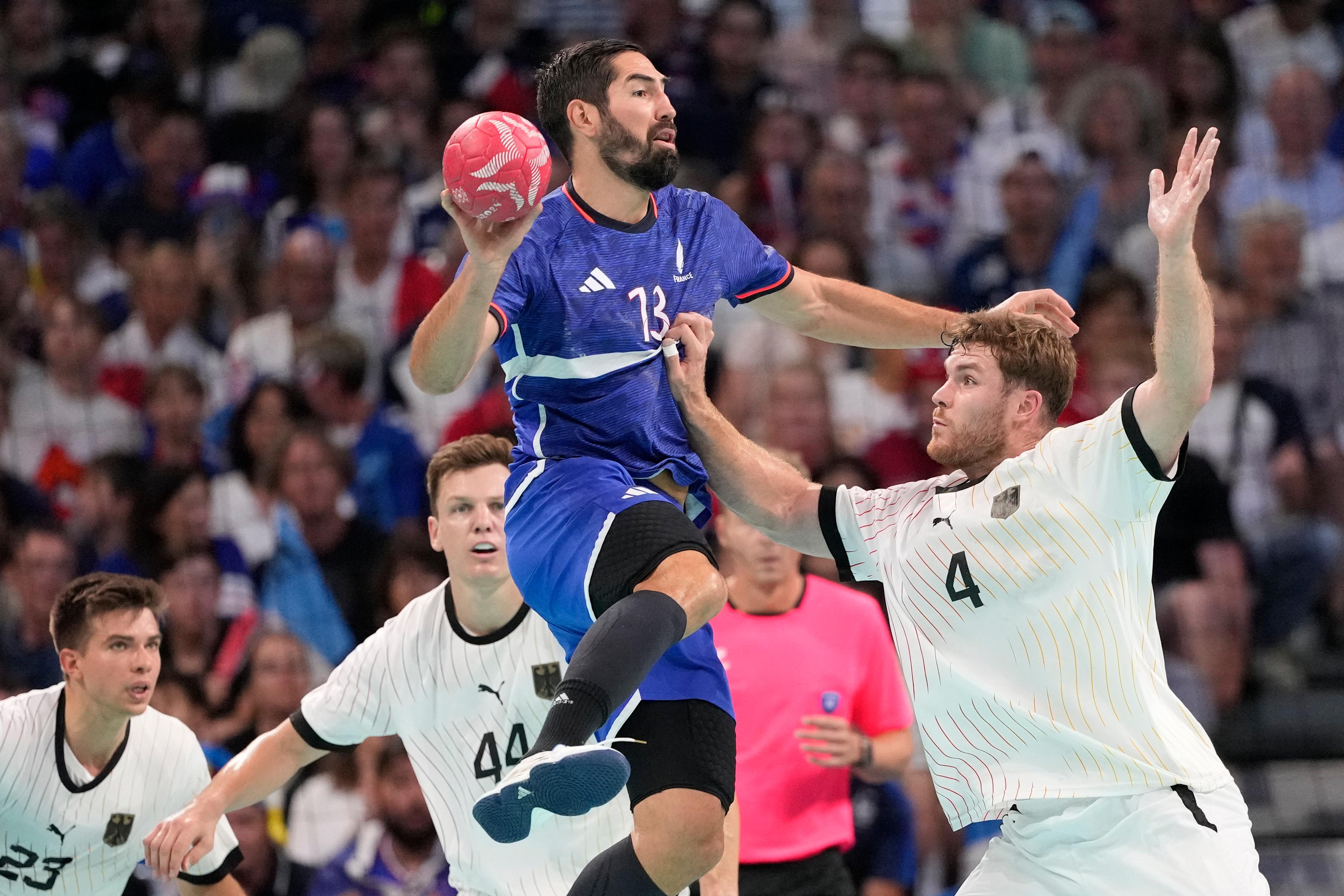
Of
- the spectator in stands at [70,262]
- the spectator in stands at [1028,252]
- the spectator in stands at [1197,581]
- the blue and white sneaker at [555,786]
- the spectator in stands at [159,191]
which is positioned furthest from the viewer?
the spectator in stands at [159,191]

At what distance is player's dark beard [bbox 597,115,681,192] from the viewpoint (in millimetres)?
4520

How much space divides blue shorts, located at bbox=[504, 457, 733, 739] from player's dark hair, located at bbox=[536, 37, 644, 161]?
0.93m

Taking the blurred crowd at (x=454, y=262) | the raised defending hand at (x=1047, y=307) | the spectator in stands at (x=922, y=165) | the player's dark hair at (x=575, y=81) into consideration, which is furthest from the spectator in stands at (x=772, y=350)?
the player's dark hair at (x=575, y=81)

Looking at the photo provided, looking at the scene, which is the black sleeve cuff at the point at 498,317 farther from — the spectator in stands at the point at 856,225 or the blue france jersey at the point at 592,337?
the spectator in stands at the point at 856,225

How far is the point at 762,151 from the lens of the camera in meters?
9.79

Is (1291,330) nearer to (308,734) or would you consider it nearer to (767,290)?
(767,290)

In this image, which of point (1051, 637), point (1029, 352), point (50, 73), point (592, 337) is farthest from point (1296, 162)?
point (50, 73)

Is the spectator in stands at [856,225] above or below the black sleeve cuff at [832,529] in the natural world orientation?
above

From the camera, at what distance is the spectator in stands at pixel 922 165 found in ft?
31.6

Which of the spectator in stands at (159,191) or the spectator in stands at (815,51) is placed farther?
the spectator in stands at (815,51)

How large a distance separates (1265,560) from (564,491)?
188 inches

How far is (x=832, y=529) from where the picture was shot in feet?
15.7

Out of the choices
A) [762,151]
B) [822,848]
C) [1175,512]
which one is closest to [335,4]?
[762,151]

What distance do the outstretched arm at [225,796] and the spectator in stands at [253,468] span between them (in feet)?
Result: 11.0
